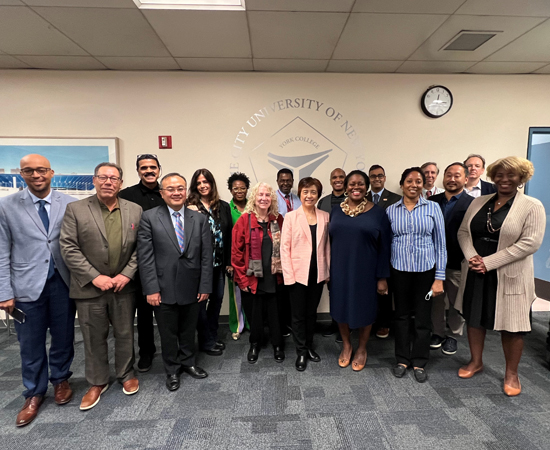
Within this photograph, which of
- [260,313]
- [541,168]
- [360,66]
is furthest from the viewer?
[541,168]

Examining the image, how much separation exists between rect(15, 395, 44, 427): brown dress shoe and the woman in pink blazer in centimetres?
193

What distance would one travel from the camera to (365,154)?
3.48 m

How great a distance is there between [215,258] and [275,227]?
0.67m

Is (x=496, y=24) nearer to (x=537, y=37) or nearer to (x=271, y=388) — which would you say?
(x=537, y=37)

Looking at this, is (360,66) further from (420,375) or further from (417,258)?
(420,375)

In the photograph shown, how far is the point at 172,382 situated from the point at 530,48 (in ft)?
15.6

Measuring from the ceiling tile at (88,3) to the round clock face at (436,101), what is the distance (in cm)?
326

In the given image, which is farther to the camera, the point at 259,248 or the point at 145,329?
the point at 145,329

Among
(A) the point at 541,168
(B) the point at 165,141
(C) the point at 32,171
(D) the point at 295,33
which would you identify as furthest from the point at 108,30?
(A) the point at 541,168

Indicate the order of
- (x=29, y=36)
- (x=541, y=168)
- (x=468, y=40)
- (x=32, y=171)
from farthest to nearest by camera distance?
(x=541, y=168)
(x=468, y=40)
(x=29, y=36)
(x=32, y=171)

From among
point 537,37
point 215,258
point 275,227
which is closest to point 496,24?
point 537,37

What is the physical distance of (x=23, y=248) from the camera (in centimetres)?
184

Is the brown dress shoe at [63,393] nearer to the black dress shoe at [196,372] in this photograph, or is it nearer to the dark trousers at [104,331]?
the dark trousers at [104,331]

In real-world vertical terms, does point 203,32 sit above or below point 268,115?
above
